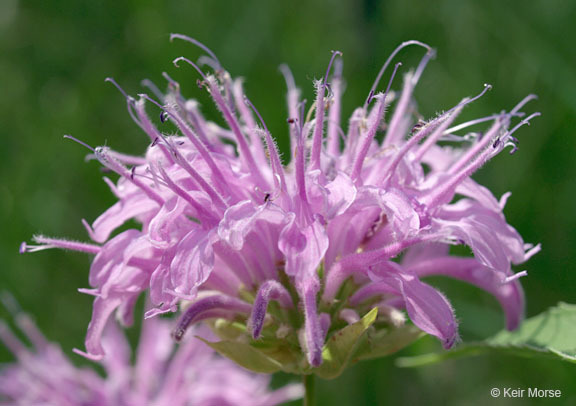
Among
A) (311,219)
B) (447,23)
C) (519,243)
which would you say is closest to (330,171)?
(311,219)

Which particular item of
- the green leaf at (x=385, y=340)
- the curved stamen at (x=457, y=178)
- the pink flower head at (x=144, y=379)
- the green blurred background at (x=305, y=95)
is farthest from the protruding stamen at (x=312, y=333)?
the green blurred background at (x=305, y=95)

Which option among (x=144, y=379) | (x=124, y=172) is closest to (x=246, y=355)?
(x=124, y=172)

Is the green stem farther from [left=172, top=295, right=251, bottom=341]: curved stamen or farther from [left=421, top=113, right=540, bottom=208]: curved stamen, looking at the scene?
[left=421, top=113, right=540, bottom=208]: curved stamen

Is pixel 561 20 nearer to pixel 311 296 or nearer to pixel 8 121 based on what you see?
pixel 311 296

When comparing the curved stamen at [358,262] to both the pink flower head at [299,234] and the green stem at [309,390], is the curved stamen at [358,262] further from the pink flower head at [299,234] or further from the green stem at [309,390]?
the green stem at [309,390]

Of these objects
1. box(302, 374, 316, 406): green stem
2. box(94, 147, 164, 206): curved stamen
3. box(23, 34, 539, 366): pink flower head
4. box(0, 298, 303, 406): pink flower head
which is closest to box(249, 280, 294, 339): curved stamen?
box(23, 34, 539, 366): pink flower head
